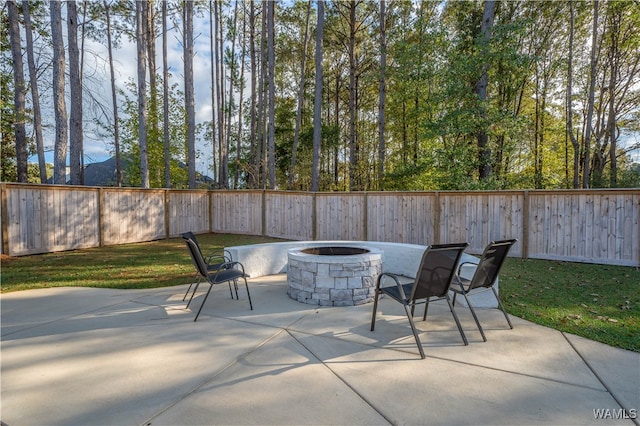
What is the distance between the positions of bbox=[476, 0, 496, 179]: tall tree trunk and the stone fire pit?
6850mm

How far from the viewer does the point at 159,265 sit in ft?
20.1

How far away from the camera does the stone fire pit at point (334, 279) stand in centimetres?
386

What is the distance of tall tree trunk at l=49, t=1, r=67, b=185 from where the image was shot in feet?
27.7

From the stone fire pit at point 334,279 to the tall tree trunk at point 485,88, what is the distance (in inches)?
270

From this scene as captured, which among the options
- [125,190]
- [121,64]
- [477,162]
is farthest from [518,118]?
[121,64]

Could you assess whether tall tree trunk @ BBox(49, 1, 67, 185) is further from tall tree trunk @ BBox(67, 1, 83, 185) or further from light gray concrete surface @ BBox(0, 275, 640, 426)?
light gray concrete surface @ BBox(0, 275, 640, 426)

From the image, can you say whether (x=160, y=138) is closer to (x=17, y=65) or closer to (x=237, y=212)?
(x=17, y=65)

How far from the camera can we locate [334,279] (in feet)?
12.7

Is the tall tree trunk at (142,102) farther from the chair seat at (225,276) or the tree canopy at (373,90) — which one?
the chair seat at (225,276)

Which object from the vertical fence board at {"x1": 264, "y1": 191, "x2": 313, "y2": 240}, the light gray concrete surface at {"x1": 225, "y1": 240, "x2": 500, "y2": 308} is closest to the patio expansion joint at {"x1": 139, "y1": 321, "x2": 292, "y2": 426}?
the light gray concrete surface at {"x1": 225, "y1": 240, "x2": 500, "y2": 308}

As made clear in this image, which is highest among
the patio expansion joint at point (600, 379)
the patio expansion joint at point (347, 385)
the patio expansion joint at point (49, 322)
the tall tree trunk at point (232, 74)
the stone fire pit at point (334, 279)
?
the tall tree trunk at point (232, 74)

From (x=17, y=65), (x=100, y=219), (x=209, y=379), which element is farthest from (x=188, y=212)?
(x=209, y=379)

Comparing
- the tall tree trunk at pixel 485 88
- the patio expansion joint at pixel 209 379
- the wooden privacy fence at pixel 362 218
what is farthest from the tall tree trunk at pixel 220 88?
the patio expansion joint at pixel 209 379

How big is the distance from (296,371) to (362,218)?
6.36 metres
